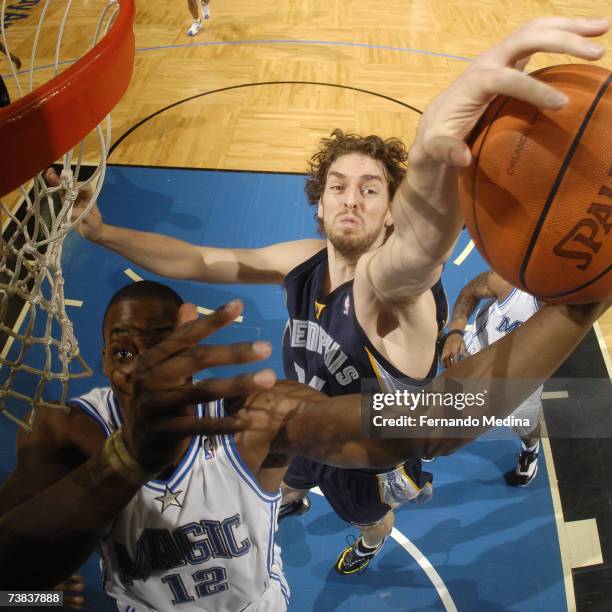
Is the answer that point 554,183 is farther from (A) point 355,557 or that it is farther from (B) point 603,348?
(B) point 603,348

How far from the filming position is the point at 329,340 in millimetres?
1908

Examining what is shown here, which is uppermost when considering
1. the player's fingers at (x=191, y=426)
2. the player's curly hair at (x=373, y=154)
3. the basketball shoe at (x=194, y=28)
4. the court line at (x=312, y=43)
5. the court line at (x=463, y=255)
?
the basketball shoe at (x=194, y=28)

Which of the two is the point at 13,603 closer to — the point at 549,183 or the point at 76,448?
the point at 76,448

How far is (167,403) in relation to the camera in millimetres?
991

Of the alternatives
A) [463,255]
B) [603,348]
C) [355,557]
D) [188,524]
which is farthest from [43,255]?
[603,348]

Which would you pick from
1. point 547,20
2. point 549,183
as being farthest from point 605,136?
point 547,20

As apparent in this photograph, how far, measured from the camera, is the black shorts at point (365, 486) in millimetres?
1980

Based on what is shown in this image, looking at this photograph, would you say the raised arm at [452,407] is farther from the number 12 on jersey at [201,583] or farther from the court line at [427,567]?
the court line at [427,567]

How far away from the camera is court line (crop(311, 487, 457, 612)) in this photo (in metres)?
2.26

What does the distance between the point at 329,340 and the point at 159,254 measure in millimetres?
807

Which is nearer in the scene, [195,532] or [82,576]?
[195,532]

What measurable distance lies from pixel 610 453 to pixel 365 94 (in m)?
3.82

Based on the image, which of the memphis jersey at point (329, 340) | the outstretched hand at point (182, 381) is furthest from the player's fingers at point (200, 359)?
the memphis jersey at point (329, 340)

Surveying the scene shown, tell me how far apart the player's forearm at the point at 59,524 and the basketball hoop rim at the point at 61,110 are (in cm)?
61
